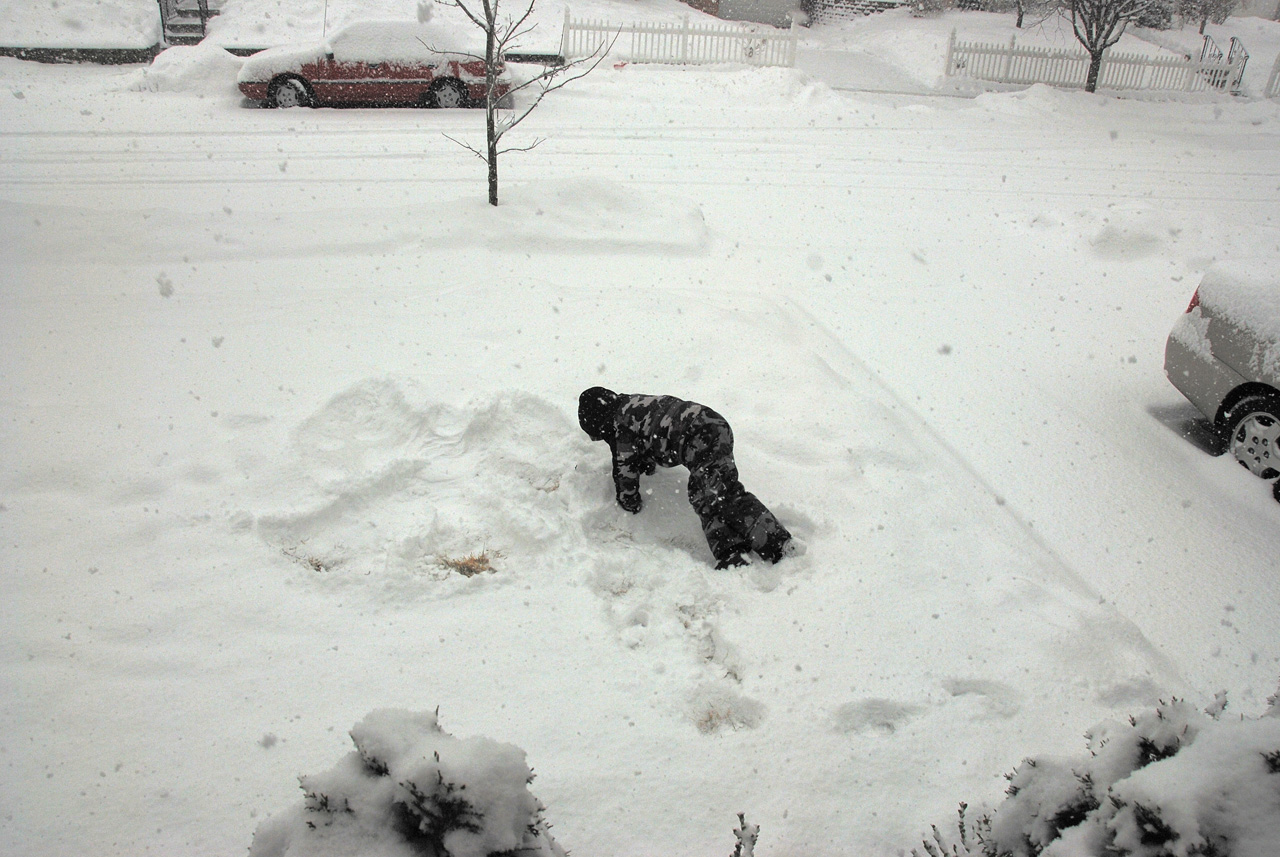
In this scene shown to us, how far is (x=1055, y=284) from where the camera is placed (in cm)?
789

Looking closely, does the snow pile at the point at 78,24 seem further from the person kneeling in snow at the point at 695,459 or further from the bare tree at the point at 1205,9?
the bare tree at the point at 1205,9

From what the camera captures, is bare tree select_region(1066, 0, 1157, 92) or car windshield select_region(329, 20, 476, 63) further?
bare tree select_region(1066, 0, 1157, 92)

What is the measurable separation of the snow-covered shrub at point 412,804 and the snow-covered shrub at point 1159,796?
1118mm

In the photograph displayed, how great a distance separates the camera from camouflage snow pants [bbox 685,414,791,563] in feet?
13.0

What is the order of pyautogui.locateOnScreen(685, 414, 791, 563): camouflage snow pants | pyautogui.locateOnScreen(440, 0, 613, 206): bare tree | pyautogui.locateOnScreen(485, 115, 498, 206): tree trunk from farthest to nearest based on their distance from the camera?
pyautogui.locateOnScreen(485, 115, 498, 206): tree trunk, pyautogui.locateOnScreen(440, 0, 613, 206): bare tree, pyautogui.locateOnScreen(685, 414, 791, 563): camouflage snow pants

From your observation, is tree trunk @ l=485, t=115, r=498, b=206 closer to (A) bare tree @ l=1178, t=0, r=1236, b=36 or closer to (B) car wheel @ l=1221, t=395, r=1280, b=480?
(B) car wheel @ l=1221, t=395, r=1280, b=480

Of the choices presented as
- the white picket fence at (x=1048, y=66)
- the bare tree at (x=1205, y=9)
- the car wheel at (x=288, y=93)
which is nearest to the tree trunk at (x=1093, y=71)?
the white picket fence at (x=1048, y=66)

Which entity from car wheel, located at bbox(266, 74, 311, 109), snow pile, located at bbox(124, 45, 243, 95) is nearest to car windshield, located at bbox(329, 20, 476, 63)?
car wheel, located at bbox(266, 74, 311, 109)

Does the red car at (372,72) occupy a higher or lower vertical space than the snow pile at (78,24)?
lower

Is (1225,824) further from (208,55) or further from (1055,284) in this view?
(208,55)

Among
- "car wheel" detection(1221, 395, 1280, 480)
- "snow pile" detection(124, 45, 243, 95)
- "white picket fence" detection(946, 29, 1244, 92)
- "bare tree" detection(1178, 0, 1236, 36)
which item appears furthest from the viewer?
"bare tree" detection(1178, 0, 1236, 36)

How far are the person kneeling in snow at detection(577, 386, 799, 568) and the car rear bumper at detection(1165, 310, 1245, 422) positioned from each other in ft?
11.0

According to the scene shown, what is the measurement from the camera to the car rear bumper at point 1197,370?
203 inches

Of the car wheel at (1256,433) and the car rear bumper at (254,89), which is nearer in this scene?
the car wheel at (1256,433)
